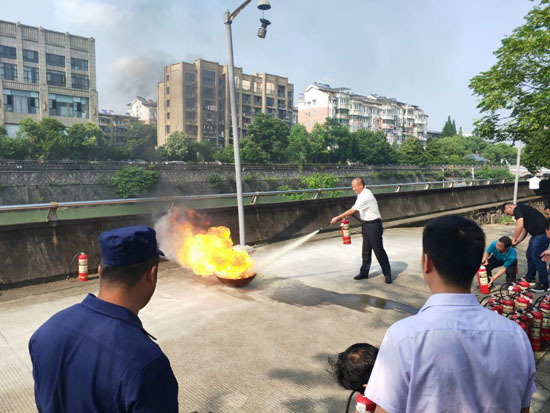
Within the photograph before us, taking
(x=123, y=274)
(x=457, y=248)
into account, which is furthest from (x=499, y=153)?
(x=123, y=274)

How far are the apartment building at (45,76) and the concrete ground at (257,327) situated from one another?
7014cm

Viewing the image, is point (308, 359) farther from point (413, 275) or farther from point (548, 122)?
point (548, 122)

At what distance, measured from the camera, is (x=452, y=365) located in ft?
5.84

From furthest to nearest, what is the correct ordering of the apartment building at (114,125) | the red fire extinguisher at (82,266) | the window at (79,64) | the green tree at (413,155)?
the apartment building at (114,125) < the green tree at (413,155) < the window at (79,64) < the red fire extinguisher at (82,266)

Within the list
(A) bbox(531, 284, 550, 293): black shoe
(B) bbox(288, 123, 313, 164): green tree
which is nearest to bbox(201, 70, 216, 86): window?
(B) bbox(288, 123, 313, 164): green tree

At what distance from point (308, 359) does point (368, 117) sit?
439ft

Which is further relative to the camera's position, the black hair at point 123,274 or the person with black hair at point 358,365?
the person with black hair at point 358,365

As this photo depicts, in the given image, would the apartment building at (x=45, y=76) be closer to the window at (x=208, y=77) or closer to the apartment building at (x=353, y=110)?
the window at (x=208, y=77)

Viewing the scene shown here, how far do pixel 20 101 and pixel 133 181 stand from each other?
3586cm

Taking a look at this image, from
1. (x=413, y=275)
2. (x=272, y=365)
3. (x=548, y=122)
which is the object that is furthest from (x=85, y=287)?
(x=548, y=122)

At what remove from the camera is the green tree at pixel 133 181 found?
4450 centimetres

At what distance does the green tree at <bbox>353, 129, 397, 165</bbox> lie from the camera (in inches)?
3760

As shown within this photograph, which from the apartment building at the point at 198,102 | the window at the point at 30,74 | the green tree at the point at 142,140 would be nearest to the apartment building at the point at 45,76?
the window at the point at 30,74

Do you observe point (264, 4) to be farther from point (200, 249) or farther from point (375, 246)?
point (375, 246)
